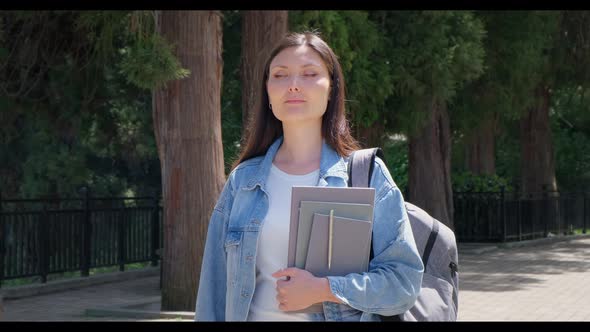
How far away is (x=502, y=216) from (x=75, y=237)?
1204 centimetres

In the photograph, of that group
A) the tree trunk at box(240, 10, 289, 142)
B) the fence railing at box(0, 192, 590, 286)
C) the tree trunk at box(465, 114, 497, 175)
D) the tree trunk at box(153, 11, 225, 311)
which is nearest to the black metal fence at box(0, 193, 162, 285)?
the fence railing at box(0, 192, 590, 286)

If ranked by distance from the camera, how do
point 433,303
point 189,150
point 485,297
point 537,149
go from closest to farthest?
1. point 433,303
2. point 189,150
3. point 485,297
4. point 537,149

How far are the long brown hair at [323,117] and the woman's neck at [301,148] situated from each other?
4 cm

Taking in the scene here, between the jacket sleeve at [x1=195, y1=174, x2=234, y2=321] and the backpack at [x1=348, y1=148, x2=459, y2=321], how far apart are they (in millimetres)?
472

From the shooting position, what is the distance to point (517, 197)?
25.1 m

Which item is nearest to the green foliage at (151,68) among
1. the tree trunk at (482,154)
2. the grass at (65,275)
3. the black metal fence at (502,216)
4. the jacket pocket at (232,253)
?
the grass at (65,275)

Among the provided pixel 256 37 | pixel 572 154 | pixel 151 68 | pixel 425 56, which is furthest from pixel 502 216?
pixel 572 154

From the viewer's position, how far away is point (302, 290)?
2.88 metres

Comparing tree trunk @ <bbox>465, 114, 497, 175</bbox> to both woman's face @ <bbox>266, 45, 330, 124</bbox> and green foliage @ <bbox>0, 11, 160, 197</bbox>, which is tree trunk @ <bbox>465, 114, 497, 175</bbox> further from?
woman's face @ <bbox>266, 45, 330, 124</bbox>

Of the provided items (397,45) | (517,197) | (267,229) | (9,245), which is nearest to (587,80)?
(517,197)

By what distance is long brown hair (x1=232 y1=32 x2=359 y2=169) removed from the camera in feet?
10.5

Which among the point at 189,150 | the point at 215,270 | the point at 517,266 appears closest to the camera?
the point at 215,270

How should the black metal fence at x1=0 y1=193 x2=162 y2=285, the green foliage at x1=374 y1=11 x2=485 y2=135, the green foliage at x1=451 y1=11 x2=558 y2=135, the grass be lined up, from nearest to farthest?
1. the black metal fence at x1=0 y1=193 x2=162 y2=285
2. the grass
3. the green foliage at x1=374 y1=11 x2=485 y2=135
4. the green foliage at x1=451 y1=11 x2=558 y2=135

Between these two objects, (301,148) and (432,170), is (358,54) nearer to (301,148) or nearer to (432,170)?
(432,170)
